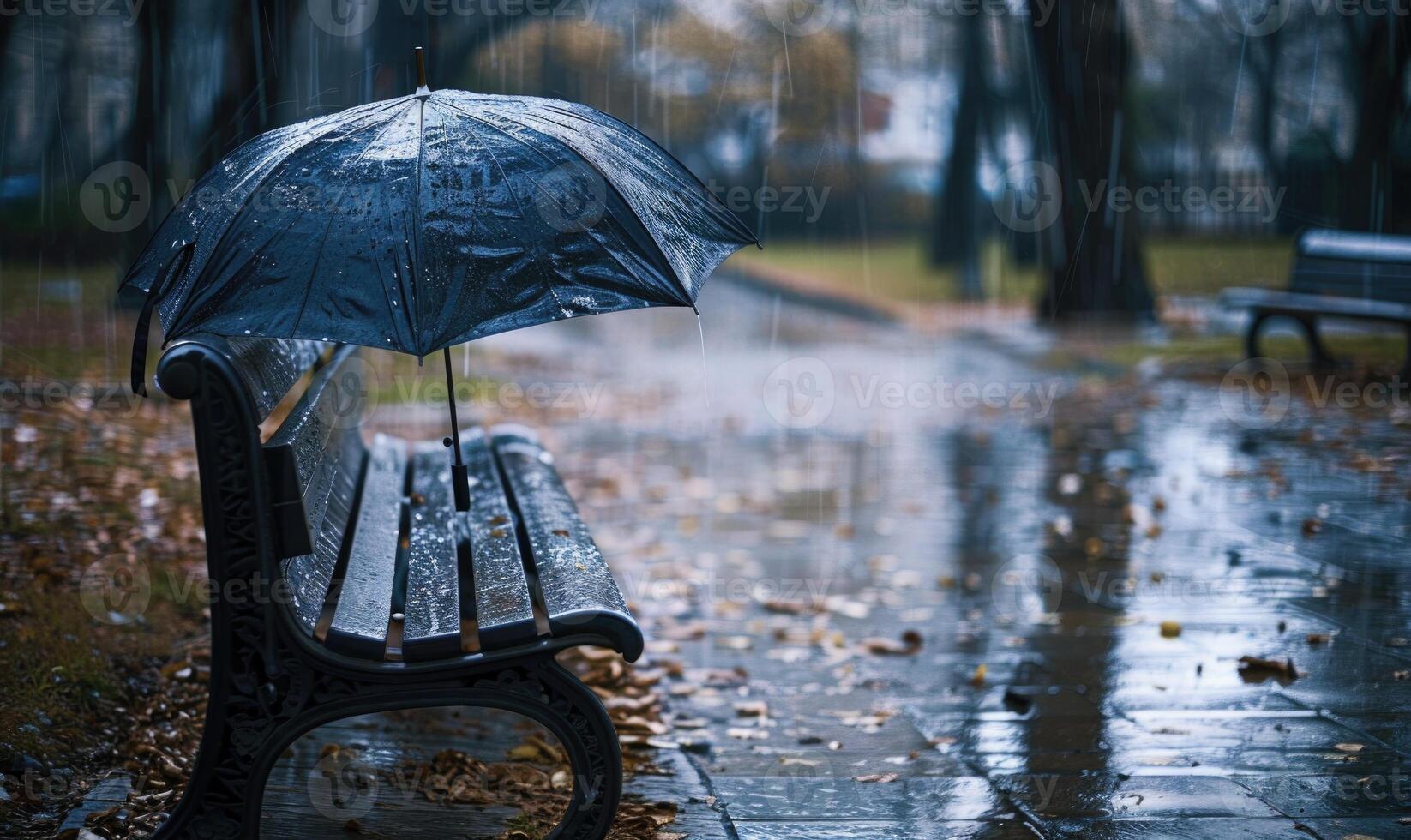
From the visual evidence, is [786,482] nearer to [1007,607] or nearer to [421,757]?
[1007,607]

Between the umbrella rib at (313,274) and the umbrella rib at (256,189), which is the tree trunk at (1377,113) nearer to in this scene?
the umbrella rib at (256,189)

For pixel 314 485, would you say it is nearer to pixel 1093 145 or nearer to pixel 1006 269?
pixel 1093 145

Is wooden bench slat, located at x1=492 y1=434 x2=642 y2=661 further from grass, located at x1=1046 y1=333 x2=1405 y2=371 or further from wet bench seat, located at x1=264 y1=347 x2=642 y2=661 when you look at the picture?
grass, located at x1=1046 y1=333 x2=1405 y2=371
